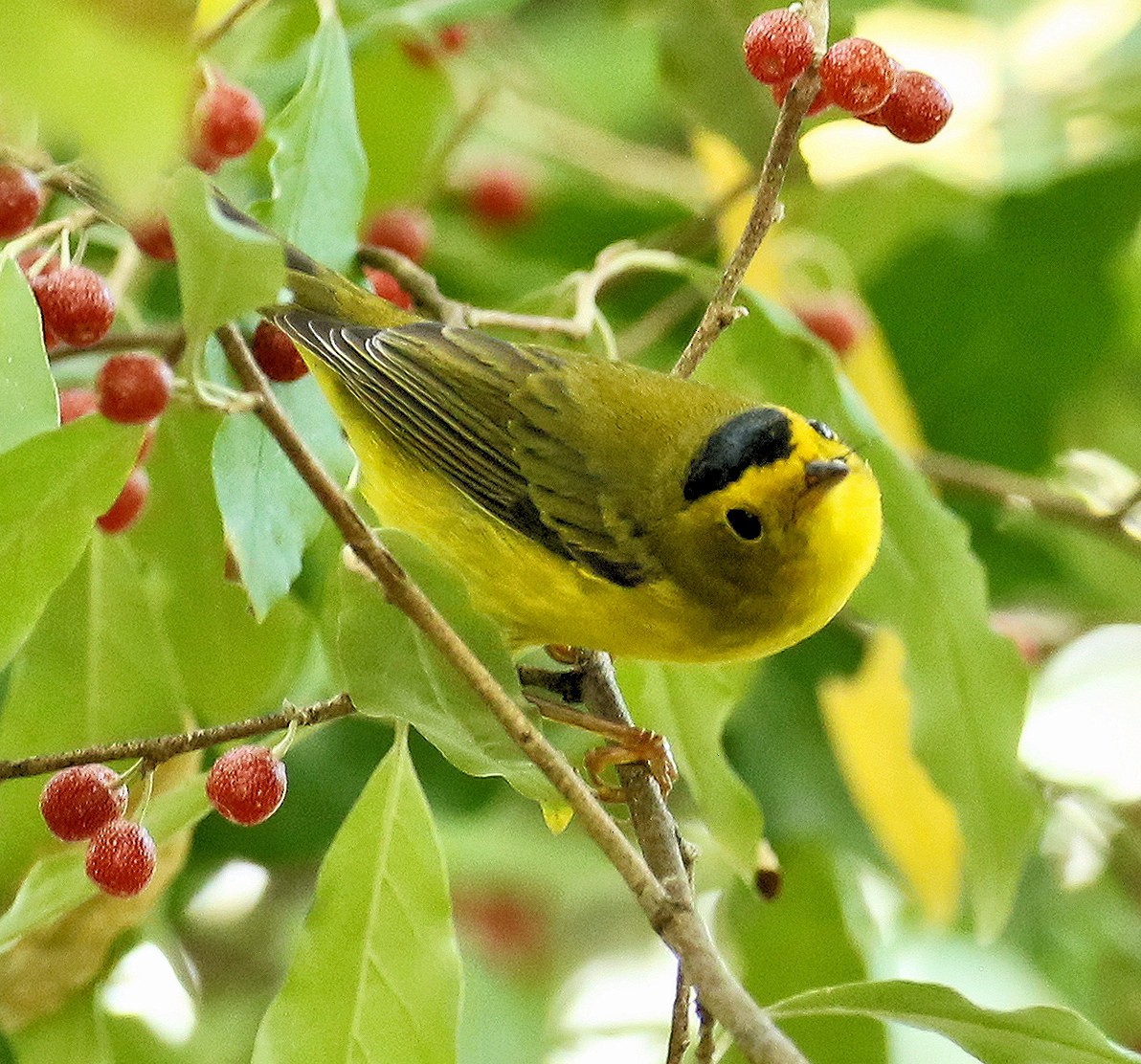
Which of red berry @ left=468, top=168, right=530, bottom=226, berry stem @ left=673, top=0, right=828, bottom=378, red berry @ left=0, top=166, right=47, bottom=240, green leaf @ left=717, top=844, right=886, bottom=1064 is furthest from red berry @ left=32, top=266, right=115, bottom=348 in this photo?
red berry @ left=468, top=168, right=530, bottom=226

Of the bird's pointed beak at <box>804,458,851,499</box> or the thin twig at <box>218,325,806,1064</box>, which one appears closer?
the thin twig at <box>218,325,806,1064</box>

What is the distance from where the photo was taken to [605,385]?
216cm

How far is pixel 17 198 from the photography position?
4.31 feet

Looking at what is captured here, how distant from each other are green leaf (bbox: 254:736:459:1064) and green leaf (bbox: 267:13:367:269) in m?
0.55

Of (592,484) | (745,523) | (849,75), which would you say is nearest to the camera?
(849,75)

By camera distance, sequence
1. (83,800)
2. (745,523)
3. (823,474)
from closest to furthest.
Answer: (83,800) < (823,474) < (745,523)

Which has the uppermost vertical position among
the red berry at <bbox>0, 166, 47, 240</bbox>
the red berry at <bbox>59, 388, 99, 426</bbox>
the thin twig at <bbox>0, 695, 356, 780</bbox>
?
the red berry at <bbox>0, 166, 47, 240</bbox>

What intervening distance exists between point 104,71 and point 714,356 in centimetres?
156

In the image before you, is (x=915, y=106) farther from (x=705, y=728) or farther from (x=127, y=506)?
(x=127, y=506)

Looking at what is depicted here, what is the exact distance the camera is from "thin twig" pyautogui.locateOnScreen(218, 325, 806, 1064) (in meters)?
0.99

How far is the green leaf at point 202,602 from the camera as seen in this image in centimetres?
171

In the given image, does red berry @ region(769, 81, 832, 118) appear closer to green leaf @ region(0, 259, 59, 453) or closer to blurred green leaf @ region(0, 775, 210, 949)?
green leaf @ region(0, 259, 59, 453)

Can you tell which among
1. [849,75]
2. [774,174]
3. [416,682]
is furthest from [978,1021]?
[849,75]

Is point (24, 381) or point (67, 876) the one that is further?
point (67, 876)
